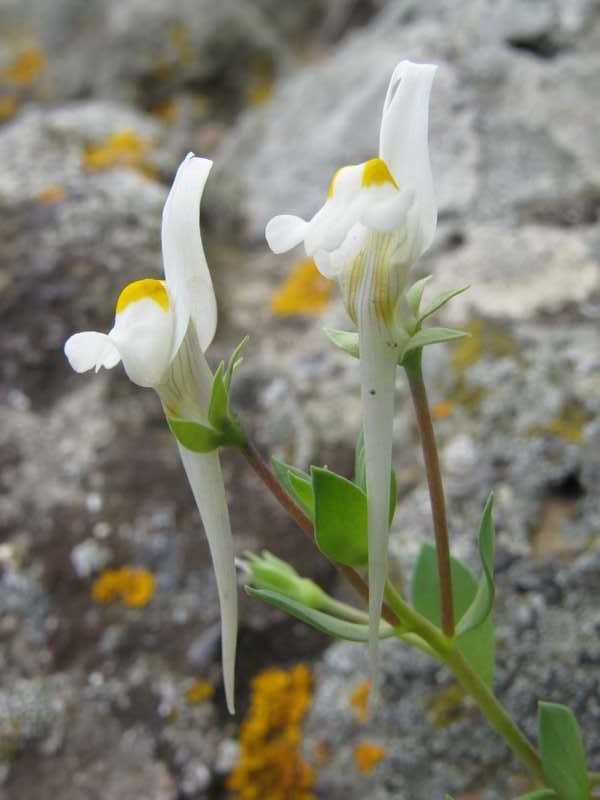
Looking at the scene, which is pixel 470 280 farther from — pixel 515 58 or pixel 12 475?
pixel 12 475

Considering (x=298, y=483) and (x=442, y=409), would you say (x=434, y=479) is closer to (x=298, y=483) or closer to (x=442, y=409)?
(x=298, y=483)

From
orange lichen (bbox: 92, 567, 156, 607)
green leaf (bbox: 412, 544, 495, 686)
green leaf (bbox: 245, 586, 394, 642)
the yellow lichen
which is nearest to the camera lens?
green leaf (bbox: 245, 586, 394, 642)

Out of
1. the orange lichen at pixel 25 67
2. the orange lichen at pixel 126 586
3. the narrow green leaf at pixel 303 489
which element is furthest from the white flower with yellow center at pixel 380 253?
the orange lichen at pixel 25 67

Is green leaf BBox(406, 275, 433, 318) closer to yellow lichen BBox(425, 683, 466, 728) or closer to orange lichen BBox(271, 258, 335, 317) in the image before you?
yellow lichen BBox(425, 683, 466, 728)

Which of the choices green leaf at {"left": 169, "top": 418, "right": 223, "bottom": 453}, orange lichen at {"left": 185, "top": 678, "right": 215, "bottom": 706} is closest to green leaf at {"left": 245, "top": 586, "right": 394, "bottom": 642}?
green leaf at {"left": 169, "top": 418, "right": 223, "bottom": 453}

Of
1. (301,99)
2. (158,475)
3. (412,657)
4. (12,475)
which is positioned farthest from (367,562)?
(301,99)
